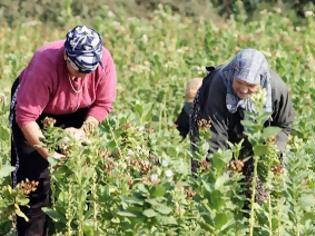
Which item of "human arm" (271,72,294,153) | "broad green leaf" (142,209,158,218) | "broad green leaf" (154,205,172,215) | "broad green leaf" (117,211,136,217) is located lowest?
"broad green leaf" (117,211,136,217)

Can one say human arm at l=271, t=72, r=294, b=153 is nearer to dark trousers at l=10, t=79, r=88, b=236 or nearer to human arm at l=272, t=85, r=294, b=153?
human arm at l=272, t=85, r=294, b=153

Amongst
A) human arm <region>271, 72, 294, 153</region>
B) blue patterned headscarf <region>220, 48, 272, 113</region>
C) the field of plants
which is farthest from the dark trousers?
human arm <region>271, 72, 294, 153</region>

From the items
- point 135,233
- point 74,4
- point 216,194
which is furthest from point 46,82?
point 74,4

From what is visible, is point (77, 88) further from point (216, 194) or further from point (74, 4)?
point (74, 4)

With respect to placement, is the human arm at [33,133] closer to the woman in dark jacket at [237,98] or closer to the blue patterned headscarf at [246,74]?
the woman in dark jacket at [237,98]

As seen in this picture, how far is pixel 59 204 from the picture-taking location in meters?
4.81

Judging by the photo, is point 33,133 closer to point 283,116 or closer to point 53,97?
point 53,97

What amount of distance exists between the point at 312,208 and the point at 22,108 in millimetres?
1416

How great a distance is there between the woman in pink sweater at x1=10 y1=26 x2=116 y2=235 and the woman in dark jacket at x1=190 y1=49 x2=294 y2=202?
50cm

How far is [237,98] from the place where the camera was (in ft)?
17.3

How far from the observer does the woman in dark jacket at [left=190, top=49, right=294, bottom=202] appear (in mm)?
5184

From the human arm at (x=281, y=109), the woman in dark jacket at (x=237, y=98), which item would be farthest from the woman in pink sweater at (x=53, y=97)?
→ the human arm at (x=281, y=109)

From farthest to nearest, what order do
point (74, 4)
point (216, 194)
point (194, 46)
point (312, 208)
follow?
point (74, 4), point (194, 46), point (312, 208), point (216, 194)

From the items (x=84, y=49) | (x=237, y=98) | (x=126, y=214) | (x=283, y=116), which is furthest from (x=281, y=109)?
(x=126, y=214)
